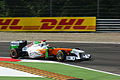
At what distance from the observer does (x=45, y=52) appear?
53.9 ft

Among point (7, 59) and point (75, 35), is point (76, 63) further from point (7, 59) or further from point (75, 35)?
point (75, 35)

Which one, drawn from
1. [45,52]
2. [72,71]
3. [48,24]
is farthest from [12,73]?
[48,24]

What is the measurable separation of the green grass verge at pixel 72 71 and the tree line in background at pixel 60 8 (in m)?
16.4

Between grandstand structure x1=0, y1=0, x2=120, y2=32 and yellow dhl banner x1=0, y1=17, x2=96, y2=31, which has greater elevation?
grandstand structure x1=0, y1=0, x2=120, y2=32

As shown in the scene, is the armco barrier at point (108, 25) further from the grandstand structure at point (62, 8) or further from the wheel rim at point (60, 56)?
the wheel rim at point (60, 56)

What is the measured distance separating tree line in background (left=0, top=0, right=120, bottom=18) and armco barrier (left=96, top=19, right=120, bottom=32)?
999 mm

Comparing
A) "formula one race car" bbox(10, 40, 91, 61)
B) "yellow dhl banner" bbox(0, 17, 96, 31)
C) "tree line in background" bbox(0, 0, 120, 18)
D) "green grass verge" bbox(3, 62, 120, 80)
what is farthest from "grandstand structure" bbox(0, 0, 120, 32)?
"green grass verge" bbox(3, 62, 120, 80)

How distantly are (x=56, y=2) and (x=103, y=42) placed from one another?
7873 millimetres

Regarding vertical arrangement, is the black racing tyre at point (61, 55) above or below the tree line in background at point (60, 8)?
below

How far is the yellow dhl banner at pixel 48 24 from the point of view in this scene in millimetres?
28734

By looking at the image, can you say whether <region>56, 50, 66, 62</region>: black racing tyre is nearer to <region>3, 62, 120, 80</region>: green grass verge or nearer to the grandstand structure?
<region>3, 62, 120, 80</region>: green grass verge

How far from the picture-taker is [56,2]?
3219 centimetres

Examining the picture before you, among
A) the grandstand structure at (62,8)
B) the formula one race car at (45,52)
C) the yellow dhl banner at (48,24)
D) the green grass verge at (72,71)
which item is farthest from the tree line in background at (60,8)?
the green grass verge at (72,71)

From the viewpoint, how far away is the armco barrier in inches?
1154
